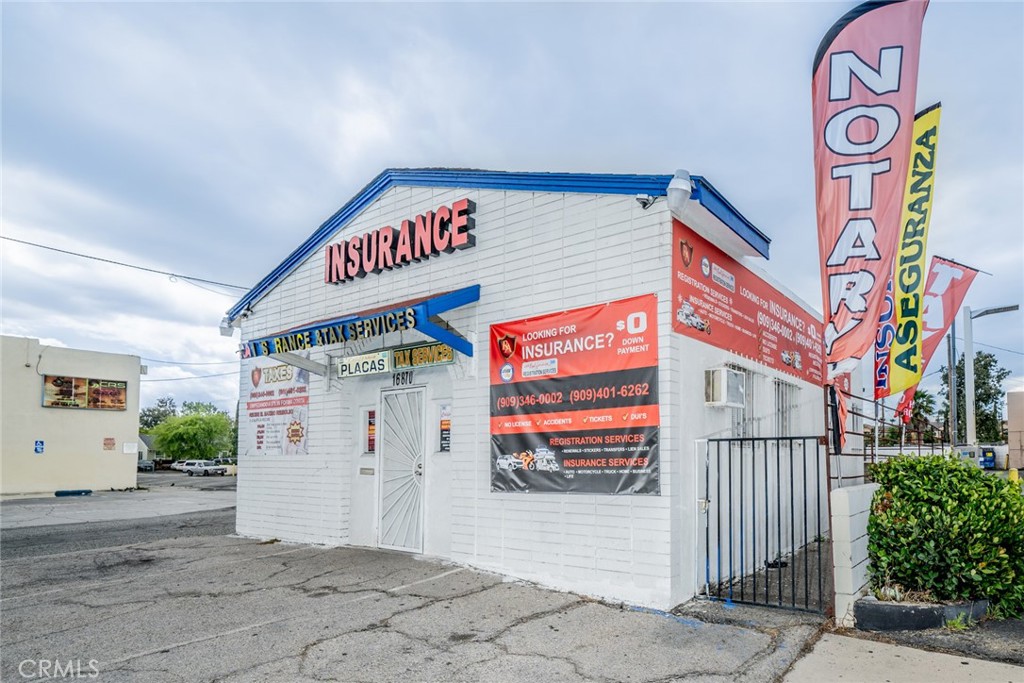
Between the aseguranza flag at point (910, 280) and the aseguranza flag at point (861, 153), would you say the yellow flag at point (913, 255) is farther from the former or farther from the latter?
the aseguranza flag at point (861, 153)

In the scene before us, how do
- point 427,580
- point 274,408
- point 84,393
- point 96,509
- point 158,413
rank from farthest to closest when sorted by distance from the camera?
point 158,413 < point 84,393 < point 96,509 < point 274,408 < point 427,580

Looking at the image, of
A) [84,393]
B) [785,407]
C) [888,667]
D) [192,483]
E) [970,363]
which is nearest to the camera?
[888,667]

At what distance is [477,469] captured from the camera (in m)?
8.38

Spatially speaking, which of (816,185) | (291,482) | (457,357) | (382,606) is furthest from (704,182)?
(291,482)

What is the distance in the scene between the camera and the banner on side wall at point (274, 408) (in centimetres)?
1116

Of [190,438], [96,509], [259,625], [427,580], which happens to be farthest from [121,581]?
[190,438]

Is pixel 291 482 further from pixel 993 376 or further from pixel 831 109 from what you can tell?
pixel 993 376

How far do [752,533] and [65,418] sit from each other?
2931 centimetres

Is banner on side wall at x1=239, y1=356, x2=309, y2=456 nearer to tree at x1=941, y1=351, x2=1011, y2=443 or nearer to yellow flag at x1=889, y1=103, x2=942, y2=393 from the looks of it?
yellow flag at x1=889, y1=103, x2=942, y2=393

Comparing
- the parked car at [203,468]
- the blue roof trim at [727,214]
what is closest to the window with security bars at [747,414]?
the blue roof trim at [727,214]

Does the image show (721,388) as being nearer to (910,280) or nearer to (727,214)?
(727,214)

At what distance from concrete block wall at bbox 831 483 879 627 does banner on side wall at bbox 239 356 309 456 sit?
7.95m

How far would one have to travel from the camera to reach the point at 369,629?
609 cm

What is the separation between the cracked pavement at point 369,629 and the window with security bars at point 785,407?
4.19m
